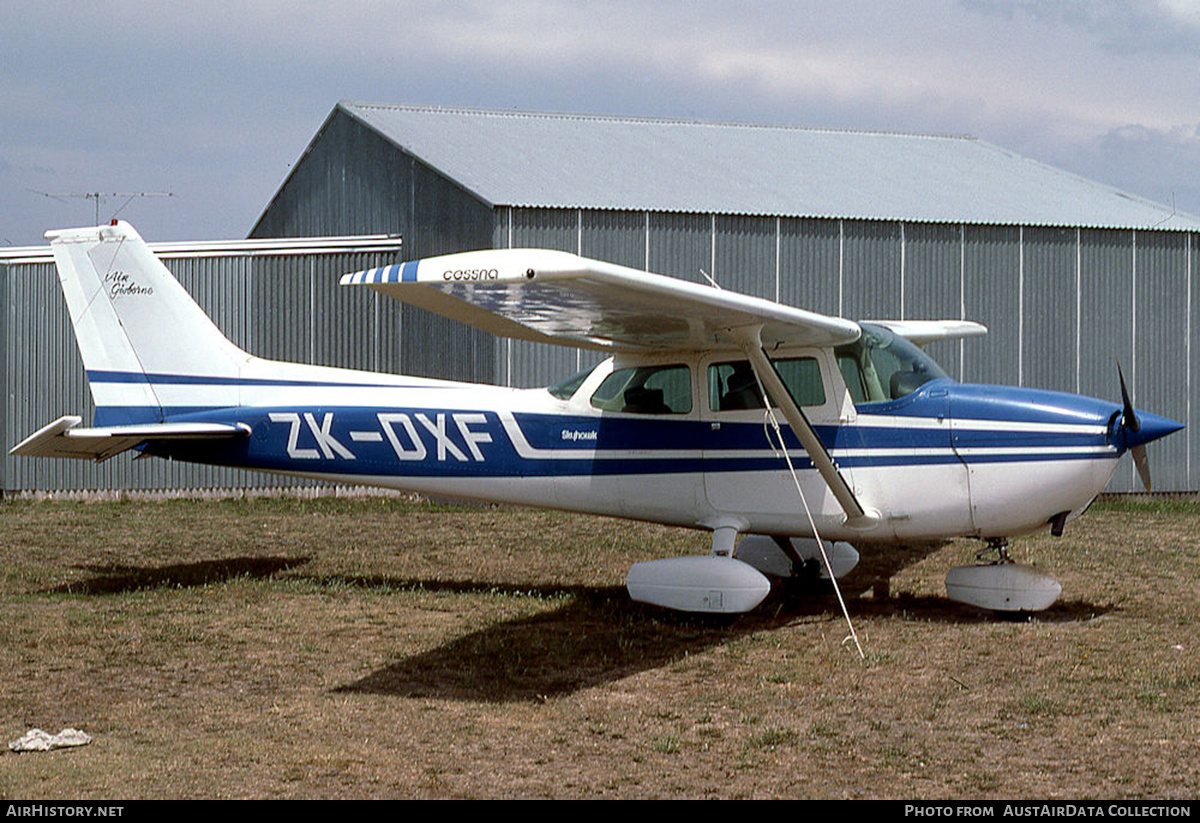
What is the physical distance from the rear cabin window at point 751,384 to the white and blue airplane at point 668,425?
15mm

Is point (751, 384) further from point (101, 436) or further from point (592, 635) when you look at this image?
point (101, 436)

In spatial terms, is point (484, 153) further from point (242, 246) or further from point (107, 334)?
point (107, 334)

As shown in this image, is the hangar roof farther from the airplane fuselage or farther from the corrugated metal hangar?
the airplane fuselage

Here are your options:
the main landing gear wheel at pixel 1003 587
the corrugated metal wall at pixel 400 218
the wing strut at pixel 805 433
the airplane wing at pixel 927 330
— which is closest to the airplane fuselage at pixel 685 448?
the wing strut at pixel 805 433

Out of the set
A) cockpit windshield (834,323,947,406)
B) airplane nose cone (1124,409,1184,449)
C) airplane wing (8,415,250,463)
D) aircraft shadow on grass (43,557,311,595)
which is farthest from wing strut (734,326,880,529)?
aircraft shadow on grass (43,557,311,595)

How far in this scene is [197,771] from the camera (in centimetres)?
598

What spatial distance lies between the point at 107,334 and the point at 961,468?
758 centimetres

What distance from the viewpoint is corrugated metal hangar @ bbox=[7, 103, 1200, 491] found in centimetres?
1772

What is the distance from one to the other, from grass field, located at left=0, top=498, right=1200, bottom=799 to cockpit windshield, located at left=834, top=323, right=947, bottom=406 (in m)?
1.77

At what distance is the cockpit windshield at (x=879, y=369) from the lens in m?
9.52

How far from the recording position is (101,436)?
34.0 ft
